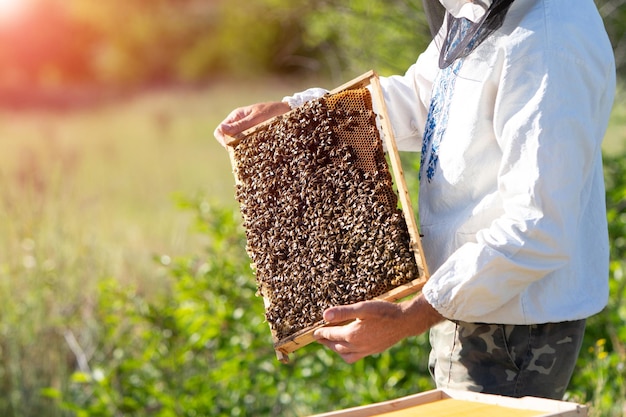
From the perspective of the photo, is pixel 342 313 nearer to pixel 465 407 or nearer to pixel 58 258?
pixel 465 407

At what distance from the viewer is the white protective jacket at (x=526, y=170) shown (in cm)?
176

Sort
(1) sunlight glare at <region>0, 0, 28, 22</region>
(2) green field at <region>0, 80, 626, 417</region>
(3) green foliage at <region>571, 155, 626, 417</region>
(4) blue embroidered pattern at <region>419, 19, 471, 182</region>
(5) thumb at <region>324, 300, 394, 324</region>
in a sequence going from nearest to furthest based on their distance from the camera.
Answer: (5) thumb at <region>324, 300, 394, 324</region>, (4) blue embroidered pattern at <region>419, 19, 471, 182</region>, (3) green foliage at <region>571, 155, 626, 417</region>, (2) green field at <region>0, 80, 626, 417</region>, (1) sunlight glare at <region>0, 0, 28, 22</region>

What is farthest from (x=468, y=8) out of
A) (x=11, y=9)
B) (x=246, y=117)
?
(x=11, y=9)

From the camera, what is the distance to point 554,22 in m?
1.80

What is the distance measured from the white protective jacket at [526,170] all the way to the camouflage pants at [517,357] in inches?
3.6

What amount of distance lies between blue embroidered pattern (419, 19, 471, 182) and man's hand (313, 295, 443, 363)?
1.24 feet

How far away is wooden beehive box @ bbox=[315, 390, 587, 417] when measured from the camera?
5.34 feet

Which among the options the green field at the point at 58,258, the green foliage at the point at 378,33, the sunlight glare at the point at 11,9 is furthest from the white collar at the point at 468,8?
the sunlight glare at the point at 11,9

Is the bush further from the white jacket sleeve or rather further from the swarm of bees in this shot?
the white jacket sleeve

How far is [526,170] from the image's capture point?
1.77 metres

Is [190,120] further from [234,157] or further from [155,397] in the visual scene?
[234,157]

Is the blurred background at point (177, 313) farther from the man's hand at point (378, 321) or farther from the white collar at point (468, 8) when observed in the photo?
the white collar at point (468, 8)

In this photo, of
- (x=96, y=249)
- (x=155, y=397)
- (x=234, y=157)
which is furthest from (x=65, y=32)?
(x=234, y=157)

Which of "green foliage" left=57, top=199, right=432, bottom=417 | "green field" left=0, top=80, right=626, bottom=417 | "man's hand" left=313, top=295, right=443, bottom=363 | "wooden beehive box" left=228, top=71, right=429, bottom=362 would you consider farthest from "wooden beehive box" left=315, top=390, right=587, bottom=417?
"green field" left=0, top=80, right=626, bottom=417
